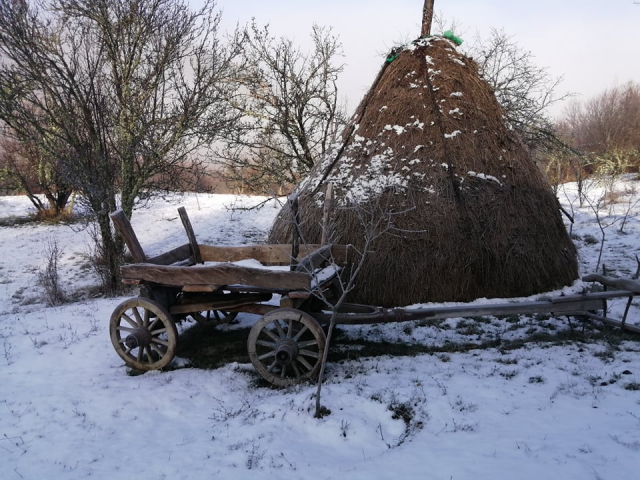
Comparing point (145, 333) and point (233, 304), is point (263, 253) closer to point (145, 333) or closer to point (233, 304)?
point (233, 304)

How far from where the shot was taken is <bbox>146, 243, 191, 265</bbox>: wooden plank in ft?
15.1

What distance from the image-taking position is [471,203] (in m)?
5.89

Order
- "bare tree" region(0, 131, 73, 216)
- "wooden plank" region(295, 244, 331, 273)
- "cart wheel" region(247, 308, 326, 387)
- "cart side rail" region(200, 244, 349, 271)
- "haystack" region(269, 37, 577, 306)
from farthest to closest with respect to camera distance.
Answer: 1. "bare tree" region(0, 131, 73, 216)
2. "haystack" region(269, 37, 577, 306)
3. "cart side rail" region(200, 244, 349, 271)
4. "wooden plank" region(295, 244, 331, 273)
5. "cart wheel" region(247, 308, 326, 387)

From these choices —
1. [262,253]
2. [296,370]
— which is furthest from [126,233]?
[296,370]

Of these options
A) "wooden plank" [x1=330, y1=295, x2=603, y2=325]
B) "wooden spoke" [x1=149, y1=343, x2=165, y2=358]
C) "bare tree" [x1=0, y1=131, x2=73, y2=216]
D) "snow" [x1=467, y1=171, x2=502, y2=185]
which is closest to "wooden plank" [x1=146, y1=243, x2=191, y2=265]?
"wooden spoke" [x1=149, y1=343, x2=165, y2=358]

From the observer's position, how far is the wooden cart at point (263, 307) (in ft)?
A: 12.5

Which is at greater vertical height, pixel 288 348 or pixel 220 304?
pixel 220 304

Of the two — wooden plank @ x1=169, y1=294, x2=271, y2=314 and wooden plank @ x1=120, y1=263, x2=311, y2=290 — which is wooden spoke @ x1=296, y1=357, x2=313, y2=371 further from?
wooden plank @ x1=169, y1=294, x2=271, y2=314

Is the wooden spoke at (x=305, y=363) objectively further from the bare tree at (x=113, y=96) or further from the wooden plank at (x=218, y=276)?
the bare tree at (x=113, y=96)

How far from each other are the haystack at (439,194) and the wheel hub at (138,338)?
2427mm

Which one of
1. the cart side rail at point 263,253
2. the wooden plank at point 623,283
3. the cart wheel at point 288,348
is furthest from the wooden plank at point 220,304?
the wooden plank at point 623,283

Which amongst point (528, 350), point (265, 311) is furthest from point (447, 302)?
point (265, 311)

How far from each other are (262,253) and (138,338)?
1.76 meters

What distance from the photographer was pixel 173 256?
501cm
